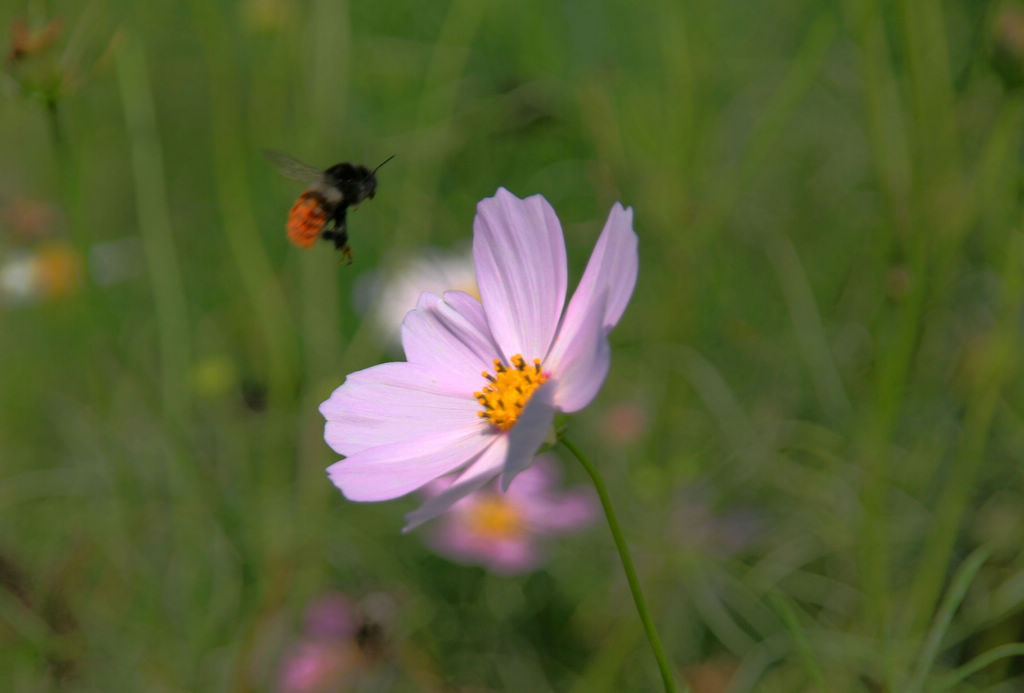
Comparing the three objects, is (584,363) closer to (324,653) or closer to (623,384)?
(324,653)

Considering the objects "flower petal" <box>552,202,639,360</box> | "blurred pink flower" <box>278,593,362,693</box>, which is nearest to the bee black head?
"flower petal" <box>552,202,639,360</box>

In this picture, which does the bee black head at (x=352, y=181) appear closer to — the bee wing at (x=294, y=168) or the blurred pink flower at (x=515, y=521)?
the bee wing at (x=294, y=168)

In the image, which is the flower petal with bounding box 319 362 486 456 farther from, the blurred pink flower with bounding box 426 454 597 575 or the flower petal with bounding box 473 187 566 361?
the blurred pink flower with bounding box 426 454 597 575

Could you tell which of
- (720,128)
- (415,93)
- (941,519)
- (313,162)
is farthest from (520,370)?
(415,93)

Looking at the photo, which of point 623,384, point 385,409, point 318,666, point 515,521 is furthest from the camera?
point 623,384

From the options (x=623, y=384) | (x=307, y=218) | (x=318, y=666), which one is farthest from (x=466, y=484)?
(x=623, y=384)

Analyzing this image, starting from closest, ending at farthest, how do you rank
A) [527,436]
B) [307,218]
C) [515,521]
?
1. [527,436]
2. [307,218]
3. [515,521]

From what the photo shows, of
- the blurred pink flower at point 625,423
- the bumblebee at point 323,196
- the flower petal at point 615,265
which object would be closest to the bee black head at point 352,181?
the bumblebee at point 323,196
